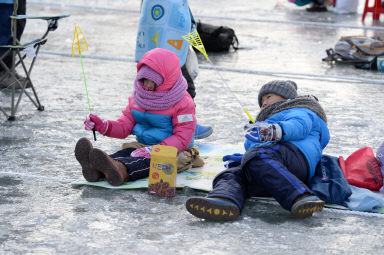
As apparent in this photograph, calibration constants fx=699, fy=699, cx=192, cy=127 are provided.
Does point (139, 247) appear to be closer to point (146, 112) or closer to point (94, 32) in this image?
point (146, 112)

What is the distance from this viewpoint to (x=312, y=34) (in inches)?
408

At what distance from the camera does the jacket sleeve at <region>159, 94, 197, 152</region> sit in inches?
161

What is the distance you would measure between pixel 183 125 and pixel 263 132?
2.33 feet

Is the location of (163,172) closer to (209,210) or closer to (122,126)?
(209,210)

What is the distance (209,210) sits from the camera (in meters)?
3.31

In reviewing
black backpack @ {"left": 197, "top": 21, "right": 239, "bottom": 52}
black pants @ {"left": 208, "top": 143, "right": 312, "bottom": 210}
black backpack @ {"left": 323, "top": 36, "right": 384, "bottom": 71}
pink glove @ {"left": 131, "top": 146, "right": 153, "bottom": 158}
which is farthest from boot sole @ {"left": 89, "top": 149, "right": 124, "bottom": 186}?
black backpack @ {"left": 197, "top": 21, "right": 239, "bottom": 52}

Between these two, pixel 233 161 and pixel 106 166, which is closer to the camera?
pixel 106 166

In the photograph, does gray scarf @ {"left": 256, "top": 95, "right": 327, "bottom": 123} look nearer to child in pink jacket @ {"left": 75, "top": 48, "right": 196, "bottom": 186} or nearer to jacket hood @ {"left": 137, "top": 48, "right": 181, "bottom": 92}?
child in pink jacket @ {"left": 75, "top": 48, "right": 196, "bottom": 186}

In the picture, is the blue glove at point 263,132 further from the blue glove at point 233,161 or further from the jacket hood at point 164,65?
the jacket hood at point 164,65

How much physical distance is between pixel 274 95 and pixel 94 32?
642cm

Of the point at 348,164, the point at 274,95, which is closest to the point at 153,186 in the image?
the point at 274,95

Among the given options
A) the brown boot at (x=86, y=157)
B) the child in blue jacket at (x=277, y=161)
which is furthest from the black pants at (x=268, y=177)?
the brown boot at (x=86, y=157)

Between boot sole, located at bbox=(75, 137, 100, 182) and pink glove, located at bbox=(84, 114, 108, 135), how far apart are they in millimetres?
285

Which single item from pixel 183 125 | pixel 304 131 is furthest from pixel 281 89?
pixel 183 125
